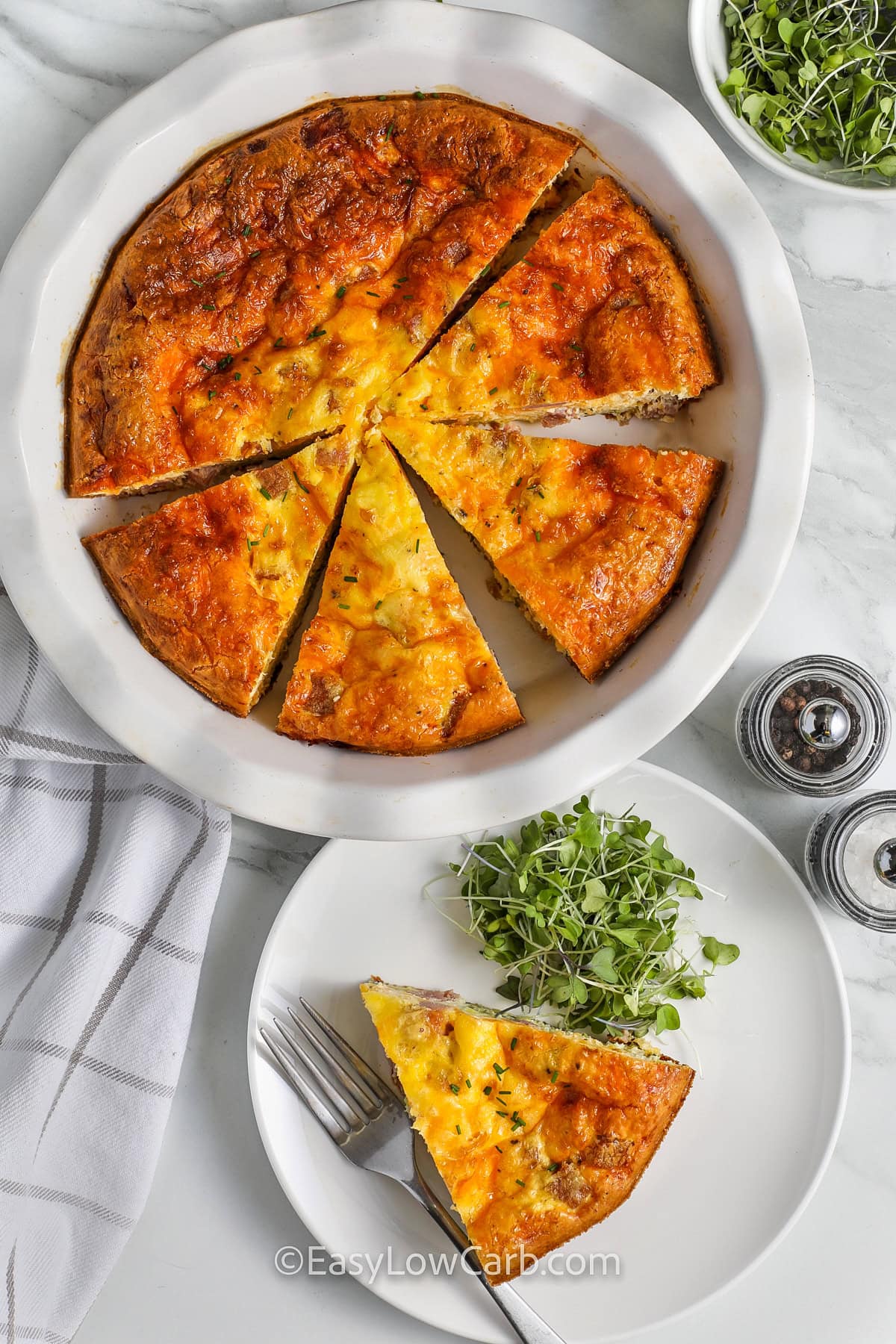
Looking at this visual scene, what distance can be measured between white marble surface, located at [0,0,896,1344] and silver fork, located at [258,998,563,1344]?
15.7 inches

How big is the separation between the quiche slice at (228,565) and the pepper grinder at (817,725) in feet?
5.54

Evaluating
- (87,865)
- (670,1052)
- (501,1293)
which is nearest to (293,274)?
(87,865)

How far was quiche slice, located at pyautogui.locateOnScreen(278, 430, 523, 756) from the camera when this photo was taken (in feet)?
10.8

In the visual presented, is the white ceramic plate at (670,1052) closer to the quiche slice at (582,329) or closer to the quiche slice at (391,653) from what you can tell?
the quiche slice at (391,653)

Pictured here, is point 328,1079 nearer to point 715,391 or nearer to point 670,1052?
point 670,1052

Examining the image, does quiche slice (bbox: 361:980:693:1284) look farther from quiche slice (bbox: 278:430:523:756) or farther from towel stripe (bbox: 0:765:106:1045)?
towel stripe (bbox: 0:765:106:1045)

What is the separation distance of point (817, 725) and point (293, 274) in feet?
7.65

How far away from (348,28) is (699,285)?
140 centimetres

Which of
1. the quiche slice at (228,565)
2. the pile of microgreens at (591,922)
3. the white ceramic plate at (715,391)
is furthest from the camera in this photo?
the pile of microgreens at (591,922)

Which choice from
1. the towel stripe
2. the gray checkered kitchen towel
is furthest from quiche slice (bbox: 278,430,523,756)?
the towel stripe

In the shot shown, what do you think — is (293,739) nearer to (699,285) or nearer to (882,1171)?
(699,285)

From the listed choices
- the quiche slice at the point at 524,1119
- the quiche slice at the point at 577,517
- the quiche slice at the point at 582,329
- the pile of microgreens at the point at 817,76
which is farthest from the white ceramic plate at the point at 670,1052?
the pile of microgreens at the point at 817,76

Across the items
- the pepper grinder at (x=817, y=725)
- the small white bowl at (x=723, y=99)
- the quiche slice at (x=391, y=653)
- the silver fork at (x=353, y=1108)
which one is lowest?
the silver fork at (x=353, y=1108)

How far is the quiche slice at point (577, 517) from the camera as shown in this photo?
3262 millimetres
